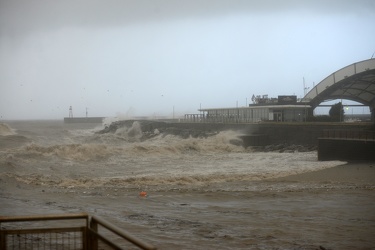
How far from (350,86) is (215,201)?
1741 inches

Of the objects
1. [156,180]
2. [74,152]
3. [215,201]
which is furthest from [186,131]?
[215,201]

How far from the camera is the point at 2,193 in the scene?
57.3 feet

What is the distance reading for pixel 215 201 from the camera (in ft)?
49.9

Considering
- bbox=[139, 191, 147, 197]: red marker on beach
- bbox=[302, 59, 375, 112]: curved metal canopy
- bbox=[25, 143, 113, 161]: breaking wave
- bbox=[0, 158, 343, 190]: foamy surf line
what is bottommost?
bbox=[0, 158, 343, 190]: foamy surf line

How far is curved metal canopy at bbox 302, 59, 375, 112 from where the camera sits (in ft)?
163

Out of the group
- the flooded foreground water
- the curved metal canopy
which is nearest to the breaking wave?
the flooded foreground water

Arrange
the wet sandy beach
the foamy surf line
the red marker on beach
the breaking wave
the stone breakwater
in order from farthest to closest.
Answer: the stone breakwater, the breaking wave, the foamy surf line, the red marker on beach, the wet sandy beach

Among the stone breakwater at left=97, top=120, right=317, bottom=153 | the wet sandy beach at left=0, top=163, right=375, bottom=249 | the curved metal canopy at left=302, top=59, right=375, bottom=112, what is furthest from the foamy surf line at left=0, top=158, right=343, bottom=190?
the curved metal canopy at left=302, top=59, right=375, bottom=112

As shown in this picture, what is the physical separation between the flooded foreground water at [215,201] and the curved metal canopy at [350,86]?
2379 centimetres

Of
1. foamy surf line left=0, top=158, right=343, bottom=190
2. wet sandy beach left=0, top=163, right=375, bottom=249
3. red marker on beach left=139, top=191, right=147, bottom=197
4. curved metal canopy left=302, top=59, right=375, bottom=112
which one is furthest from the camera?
curved metal canopy left=302, top=59, right=375, bottom=112

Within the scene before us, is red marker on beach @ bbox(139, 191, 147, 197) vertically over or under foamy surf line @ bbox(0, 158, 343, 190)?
over

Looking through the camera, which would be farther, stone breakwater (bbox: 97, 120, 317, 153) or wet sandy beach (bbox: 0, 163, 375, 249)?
stone breakwater (bbox: 97, 120, 317, 153)

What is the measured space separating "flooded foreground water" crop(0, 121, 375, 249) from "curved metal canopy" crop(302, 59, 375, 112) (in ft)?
78.0

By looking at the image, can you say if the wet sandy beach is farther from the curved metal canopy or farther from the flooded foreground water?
the curved metal canopy
